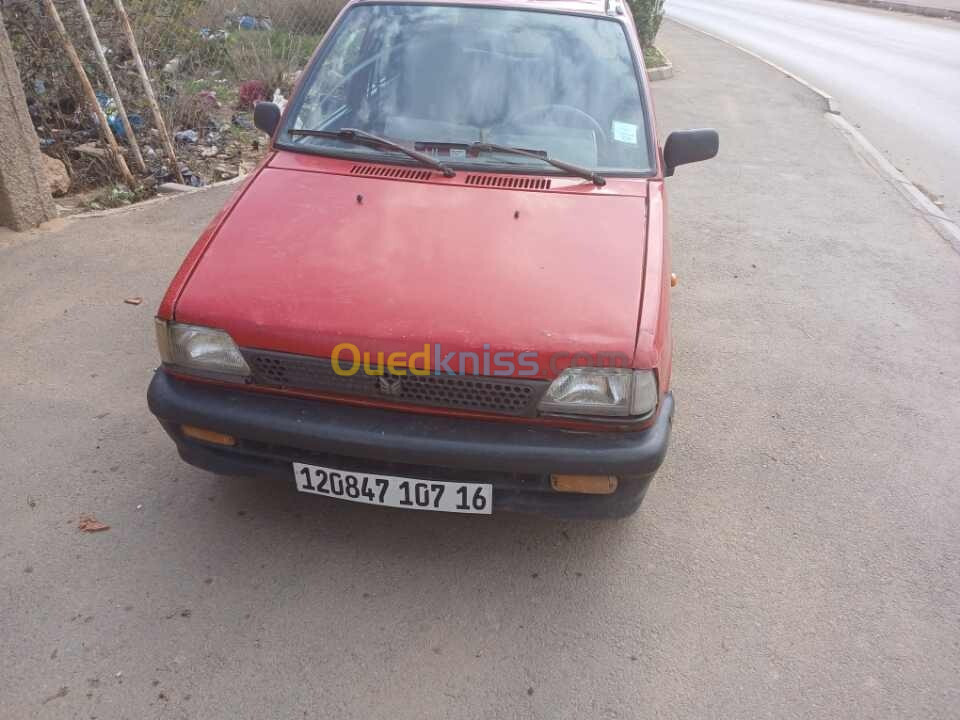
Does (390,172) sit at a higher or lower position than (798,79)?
higher

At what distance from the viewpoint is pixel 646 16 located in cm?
1380

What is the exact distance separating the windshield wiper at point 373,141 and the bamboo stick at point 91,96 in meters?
3.41

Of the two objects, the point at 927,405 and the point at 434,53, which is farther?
the point at 927,405

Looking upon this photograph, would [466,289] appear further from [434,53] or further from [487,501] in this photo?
[434,53]

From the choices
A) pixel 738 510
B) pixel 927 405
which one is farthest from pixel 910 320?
pixel 738 510

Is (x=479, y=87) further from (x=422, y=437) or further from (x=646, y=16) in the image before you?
(x=646, y=16)

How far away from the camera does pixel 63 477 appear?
10.6ft

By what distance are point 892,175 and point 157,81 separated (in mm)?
7456

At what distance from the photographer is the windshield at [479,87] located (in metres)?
3.30

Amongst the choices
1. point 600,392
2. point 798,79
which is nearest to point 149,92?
point 600,392

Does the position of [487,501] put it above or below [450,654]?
above

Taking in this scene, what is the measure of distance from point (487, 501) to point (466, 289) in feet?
2.36

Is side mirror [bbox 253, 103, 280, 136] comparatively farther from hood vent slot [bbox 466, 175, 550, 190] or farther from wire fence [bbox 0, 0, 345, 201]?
wire fence [bbox 0, 0, 345, 201]

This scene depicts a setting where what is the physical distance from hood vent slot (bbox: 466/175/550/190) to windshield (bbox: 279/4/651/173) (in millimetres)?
71
